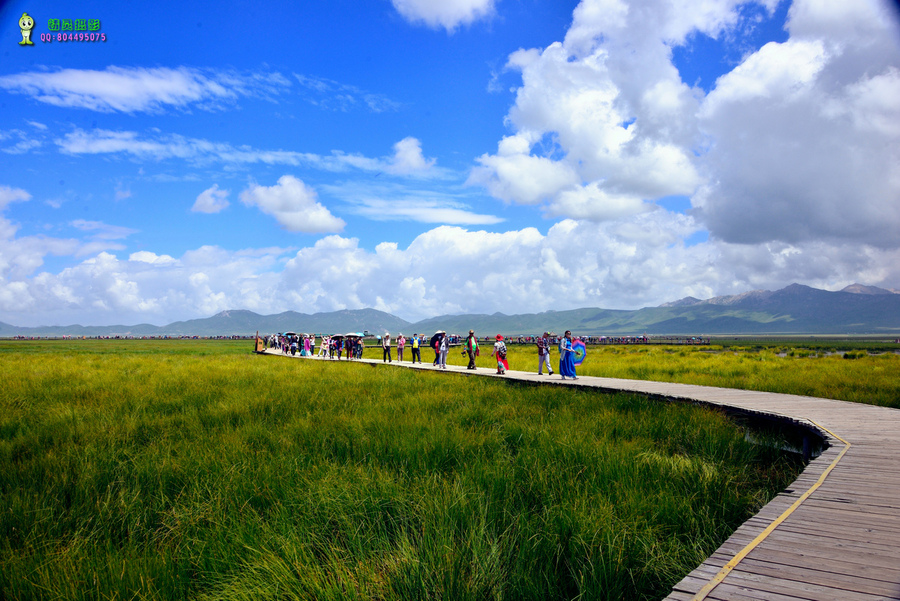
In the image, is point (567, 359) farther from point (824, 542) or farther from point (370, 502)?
point (824, 542)

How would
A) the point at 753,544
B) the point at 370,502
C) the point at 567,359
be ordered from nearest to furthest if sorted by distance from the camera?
the point at 753,544, the point at 370,502, the point at 567,359

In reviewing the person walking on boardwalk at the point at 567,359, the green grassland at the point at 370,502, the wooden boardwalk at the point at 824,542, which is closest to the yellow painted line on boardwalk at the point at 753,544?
the wooden boardwalk at the point at 824,542

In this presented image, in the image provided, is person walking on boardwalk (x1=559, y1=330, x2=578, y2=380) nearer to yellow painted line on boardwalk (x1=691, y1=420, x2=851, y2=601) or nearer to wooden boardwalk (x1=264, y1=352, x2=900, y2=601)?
wooden boardwalk (x1=264, y1=352, x2=900, y2=601)

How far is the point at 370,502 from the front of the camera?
15.9ft

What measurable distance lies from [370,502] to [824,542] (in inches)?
149

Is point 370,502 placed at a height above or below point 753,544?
below

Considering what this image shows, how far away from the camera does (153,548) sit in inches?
174

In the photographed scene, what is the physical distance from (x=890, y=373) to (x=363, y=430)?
68.6ft

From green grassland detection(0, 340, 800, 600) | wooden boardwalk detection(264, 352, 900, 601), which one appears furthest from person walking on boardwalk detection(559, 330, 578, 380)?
wooden boardwalk detection(264, 352, 900, 601)

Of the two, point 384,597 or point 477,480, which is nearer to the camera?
point 384,597

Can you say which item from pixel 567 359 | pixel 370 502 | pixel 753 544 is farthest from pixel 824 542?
pixel 567 359

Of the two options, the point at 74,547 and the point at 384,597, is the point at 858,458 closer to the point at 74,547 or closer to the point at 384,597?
the point at 384,597

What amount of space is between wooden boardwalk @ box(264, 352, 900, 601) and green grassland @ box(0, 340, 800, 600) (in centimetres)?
64

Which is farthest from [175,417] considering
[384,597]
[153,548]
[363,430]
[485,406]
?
[384,597]
